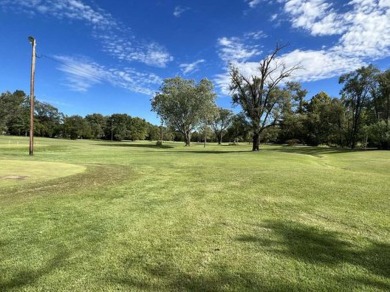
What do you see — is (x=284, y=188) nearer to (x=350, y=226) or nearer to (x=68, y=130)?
(x=350, y=226)

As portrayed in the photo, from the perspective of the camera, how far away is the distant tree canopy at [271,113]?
34.8 m

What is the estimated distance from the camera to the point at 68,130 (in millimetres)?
101500

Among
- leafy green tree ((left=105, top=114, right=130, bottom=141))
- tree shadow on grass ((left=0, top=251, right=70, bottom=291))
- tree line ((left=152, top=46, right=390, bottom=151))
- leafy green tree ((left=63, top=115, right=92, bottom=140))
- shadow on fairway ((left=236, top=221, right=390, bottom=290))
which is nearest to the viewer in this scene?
tree shadow on grass ((left=0, top=251, right=70, bottom=291))

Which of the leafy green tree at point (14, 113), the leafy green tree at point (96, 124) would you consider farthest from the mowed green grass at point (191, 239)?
the leafy green tree at point (96, 124)

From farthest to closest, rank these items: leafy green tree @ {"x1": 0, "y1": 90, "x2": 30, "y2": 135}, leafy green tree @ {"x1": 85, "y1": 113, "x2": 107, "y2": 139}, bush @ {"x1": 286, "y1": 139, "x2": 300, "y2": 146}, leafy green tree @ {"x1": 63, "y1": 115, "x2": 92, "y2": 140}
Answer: leafy green tree @ {"x1": 85, "y1": 113, "x2": 107, "y2": 139}, leafy green tree @ {"x1": 63, "y1": 115, "x2": 92, "y2": 140}, leafy green tree @ {"x1": 0, "y1": 90, "x2": 30, "y2": 135}, bush @ {"x1": 286, "y1": 139, "x2": 300, "y2": 146}

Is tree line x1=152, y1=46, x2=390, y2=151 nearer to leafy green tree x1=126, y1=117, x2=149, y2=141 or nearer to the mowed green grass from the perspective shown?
the mowed green grass

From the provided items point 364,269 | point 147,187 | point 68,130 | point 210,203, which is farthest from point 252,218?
point 68,130

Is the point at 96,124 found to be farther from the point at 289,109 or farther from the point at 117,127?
the point at 289,109

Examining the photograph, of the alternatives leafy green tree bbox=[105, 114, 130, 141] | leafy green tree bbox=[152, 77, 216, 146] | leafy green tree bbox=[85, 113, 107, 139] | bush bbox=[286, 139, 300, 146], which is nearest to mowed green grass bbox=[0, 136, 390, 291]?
leafy green tree bbox=[152, 77, 216, 146]

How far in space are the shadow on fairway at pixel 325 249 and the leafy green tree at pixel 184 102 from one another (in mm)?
47905

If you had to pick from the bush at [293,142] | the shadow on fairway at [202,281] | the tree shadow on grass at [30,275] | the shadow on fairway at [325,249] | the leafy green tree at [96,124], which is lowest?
the tree shadow on grass at [30,275]

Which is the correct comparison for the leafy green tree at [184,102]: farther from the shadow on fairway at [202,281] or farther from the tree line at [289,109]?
the shadow on fairway at [202,281]

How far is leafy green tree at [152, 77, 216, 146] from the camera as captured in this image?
52.4 meters

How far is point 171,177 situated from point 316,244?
717cm
